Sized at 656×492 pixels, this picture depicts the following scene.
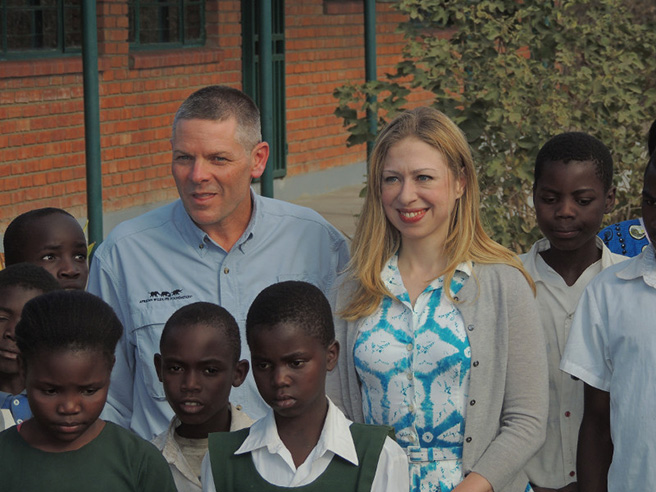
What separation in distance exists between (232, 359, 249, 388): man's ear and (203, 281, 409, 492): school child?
0.34 metres

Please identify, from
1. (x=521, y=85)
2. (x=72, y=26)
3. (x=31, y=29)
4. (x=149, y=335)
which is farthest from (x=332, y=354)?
(x=72, y=26)

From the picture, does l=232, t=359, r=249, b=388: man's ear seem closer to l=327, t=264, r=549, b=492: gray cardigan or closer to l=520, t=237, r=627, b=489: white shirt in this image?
l=327, t=264, r=549, b=492: gray cardigan

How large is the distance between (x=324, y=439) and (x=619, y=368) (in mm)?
804

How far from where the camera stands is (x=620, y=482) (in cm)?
313

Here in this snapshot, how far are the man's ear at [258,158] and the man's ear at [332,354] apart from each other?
30.8 inches

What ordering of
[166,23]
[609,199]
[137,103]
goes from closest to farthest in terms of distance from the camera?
[609,199]
[137,103]
[166,23]

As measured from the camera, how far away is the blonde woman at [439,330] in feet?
10.9

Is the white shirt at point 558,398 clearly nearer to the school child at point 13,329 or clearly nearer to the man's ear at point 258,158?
the man's ear at point 258,158

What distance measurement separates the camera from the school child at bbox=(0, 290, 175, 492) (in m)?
2.95

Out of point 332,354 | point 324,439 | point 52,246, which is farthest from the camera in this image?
point 52,246

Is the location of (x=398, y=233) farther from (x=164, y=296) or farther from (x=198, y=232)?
(x=164, y=296)

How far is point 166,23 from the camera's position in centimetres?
1039

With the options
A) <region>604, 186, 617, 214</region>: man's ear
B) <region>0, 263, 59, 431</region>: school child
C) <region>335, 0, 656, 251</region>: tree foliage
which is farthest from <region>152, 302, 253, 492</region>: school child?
<region>335, 0, 656, 251</region>: tree foliage

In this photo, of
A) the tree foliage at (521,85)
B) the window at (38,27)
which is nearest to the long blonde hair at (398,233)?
the tree foliage at (521,85)
